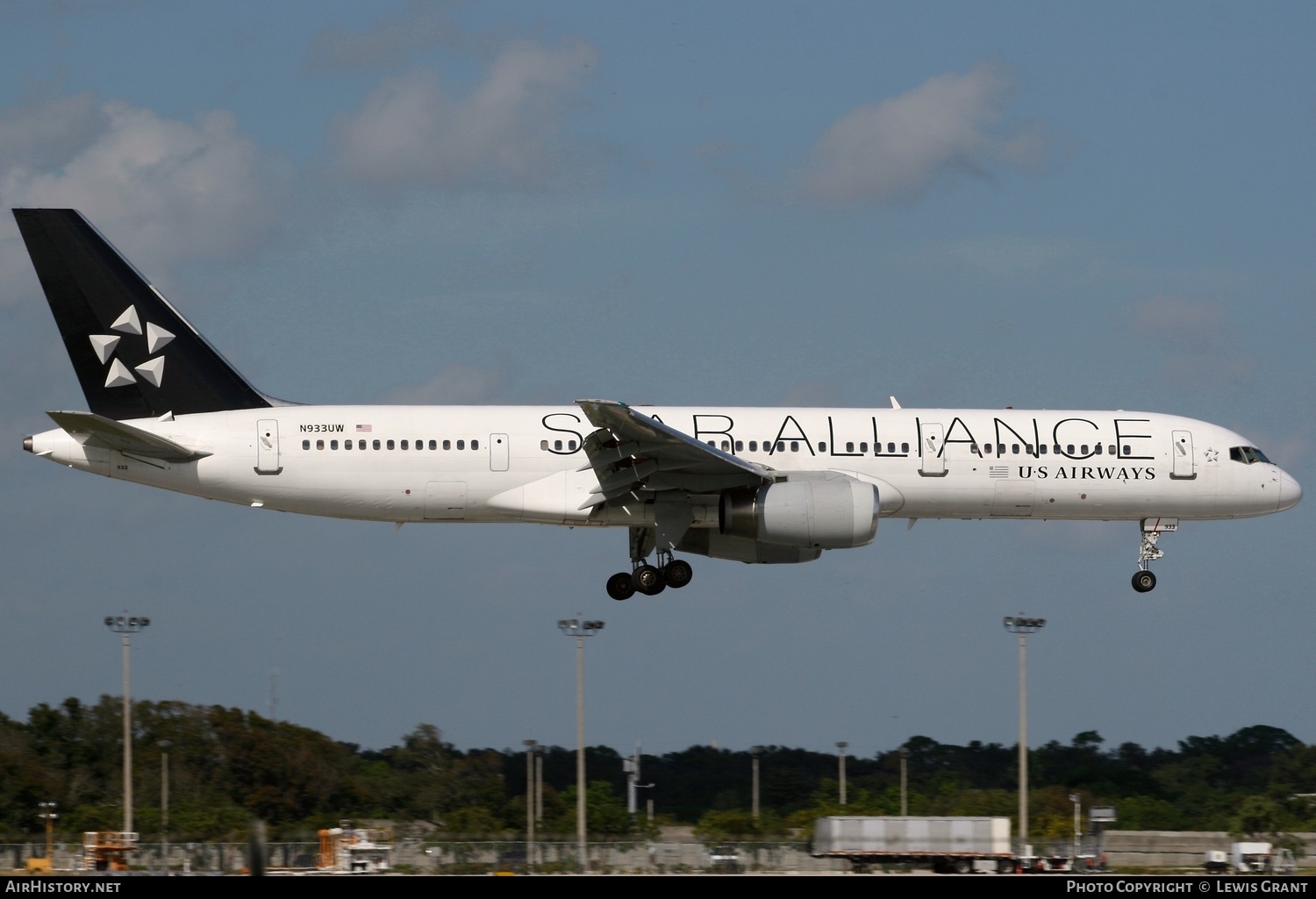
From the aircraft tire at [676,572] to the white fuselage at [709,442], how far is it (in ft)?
5.01

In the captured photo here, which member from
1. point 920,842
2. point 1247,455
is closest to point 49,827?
point 920,842

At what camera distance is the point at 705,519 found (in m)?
33.7

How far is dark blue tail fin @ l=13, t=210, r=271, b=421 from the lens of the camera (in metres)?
33.9

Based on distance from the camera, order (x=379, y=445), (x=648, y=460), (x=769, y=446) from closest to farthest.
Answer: (x=648, y=460) → (x=379, y=445) → (x=769, y=446)

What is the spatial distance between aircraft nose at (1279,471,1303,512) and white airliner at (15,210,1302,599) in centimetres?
109

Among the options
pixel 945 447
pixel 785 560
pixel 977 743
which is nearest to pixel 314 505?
pixel 785 560

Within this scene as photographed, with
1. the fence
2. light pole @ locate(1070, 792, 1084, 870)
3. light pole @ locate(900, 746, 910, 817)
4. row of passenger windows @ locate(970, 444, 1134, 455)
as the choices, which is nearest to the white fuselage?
row of passenger windows @ locate(970, 444, 1134, 455)

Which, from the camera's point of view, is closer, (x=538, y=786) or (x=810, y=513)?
(x=810, y=513)

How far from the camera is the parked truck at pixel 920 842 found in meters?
29.9

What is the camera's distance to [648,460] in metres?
32.6

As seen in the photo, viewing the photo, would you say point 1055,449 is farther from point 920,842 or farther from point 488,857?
point 488,857

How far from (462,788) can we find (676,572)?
2600cm

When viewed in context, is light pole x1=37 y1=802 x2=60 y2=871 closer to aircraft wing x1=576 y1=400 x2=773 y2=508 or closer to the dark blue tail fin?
the dark blue tail fin
